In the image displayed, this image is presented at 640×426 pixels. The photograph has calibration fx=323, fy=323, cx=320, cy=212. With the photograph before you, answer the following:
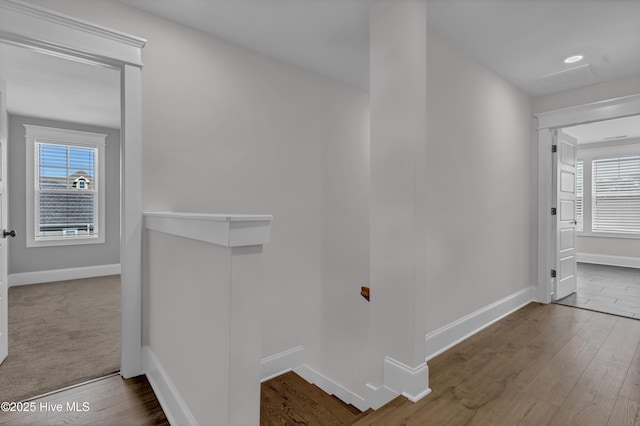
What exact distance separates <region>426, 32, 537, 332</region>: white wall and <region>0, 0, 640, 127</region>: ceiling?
200 mm

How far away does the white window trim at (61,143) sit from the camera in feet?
15.8

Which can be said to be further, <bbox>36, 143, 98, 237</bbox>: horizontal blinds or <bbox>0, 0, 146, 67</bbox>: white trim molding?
<bbox>36, 143, 98, 237</bbox>: horizontal blinds

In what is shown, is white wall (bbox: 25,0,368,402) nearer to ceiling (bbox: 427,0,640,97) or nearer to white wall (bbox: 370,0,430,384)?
white wall (bbox: 370,0,430,384)

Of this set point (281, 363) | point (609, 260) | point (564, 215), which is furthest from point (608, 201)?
point (281, 363)

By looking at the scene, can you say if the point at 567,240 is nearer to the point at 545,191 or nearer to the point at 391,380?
the point at 545,191

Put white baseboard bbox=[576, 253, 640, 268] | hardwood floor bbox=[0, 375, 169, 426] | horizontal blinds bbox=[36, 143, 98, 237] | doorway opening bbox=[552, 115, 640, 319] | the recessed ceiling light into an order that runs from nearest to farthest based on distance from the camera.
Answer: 1. hardwood floor bbox=[0, 375, 169, 426]
2. the recessed ceiling light
3. horizontal blinds bbox=[36, 143, 98, 237]
4. doorway opening bbox=[552, 115, 640, 319]
5. white baseboard bbox=[576, 253, 640, 268]

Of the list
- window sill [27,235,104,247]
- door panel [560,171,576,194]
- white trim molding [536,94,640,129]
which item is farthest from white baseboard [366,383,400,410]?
window sill [27,235,104,247]

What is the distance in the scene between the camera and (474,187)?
9.32 ft

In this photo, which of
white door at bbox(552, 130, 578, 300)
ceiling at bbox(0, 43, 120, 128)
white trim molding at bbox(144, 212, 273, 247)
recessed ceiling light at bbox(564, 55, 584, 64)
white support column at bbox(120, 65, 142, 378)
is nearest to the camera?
white trim molding at bbox(144, 212, 273, 247)

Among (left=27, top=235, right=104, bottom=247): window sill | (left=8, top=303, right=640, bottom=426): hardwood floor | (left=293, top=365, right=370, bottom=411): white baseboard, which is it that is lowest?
(left=293, top=365, right=370, bottom=411): white baseboard

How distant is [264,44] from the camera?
8.45 ft

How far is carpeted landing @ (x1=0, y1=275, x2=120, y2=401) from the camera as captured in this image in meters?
2.10

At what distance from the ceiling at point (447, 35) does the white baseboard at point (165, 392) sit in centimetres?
222

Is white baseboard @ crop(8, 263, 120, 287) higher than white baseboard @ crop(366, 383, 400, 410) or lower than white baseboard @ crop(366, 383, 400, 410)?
higher
